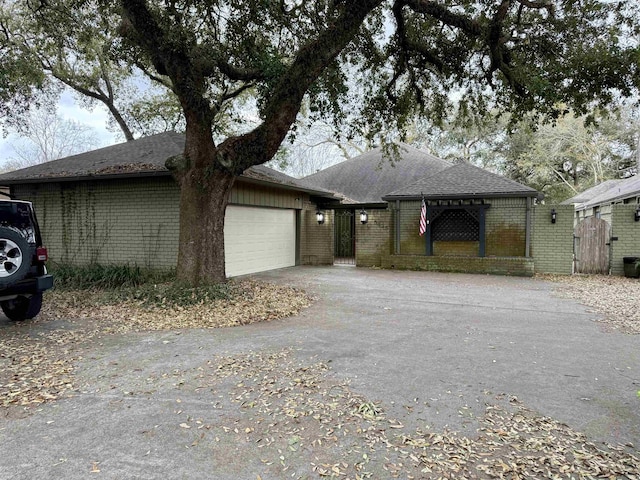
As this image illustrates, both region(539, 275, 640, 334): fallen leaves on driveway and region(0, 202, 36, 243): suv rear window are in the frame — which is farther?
region(539, 275, 640, 334): fallen leaves on driveway

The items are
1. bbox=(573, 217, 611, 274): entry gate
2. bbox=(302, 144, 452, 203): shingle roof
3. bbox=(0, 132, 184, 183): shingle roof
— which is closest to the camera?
bbox=(0, 132, 184, 183): shingle roof

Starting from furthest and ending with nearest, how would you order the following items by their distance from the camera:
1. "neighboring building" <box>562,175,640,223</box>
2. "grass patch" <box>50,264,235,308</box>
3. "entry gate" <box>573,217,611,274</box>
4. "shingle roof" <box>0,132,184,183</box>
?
"neighboring building" <box>562,175,640,223</box>
"entry gate" <box>573,217,611,274</box>
"shingle roof" <box>0,132,184,183</box>
"grass patch" <box>50,264,235,308</box>

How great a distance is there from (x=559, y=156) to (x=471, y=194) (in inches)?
630

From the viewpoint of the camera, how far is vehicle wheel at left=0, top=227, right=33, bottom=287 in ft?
15.8

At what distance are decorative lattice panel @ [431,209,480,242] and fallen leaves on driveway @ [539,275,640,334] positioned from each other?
7.40ft

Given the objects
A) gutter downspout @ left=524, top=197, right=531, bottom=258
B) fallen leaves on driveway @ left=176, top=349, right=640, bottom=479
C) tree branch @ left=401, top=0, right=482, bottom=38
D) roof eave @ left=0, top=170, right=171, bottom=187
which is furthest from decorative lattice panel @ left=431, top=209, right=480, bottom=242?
fallen leaves on driveway @ left=176, top=349, right=640, bottom=479

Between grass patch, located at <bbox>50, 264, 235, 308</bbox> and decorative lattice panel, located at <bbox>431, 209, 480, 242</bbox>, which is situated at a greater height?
decorative lattice panel, located at <bbox>431, 209, 480, 242</bbox>

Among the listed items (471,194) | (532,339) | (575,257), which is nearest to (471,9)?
(471,194)

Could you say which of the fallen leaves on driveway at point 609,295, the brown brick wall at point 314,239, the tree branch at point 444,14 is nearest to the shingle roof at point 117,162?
the brown brick wall at point 314,239

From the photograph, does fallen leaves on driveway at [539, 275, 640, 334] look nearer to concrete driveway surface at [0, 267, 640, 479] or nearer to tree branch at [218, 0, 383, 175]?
concrete driveway surface at [0, 267, 640, 479]

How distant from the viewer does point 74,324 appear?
5637 millimetres

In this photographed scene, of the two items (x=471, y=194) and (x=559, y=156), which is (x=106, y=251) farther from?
(x=559, y=156)

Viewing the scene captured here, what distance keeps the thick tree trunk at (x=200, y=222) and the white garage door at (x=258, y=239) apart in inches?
122

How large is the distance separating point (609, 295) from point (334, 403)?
739cm
